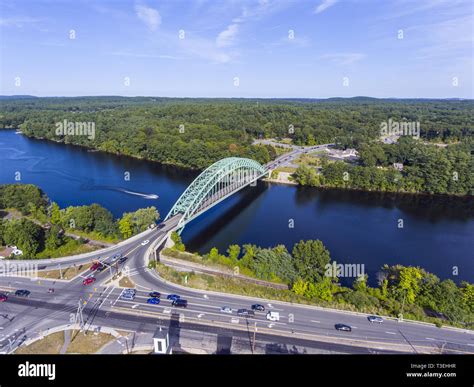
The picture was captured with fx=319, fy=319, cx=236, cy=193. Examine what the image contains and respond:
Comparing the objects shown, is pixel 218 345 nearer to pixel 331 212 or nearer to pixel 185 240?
pixel 185 240

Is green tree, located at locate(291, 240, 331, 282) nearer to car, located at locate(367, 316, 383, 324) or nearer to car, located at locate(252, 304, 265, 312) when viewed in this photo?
car, located at locate(367, 316, 383, 324)

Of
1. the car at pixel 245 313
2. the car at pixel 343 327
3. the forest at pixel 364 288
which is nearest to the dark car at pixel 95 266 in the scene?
the forest at pixel 364 288

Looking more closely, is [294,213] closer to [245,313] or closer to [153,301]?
[245,313]

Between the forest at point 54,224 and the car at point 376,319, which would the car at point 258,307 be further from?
the forest at point 54,224

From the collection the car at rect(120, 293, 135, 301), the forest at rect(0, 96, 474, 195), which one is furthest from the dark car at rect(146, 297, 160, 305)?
the forest at rect(0, 96, 474, 195)

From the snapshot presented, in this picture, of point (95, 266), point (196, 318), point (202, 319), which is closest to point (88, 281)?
point (95, 266)
